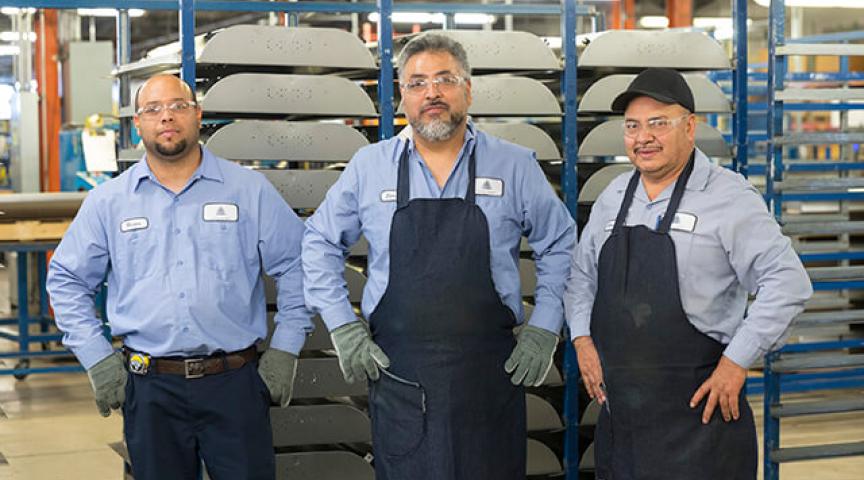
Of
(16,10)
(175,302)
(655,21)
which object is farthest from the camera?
(655,21)

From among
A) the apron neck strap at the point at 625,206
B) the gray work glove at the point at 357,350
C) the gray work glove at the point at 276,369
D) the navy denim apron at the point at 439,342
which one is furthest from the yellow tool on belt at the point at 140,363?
the apron neck strap at the point at 625,206

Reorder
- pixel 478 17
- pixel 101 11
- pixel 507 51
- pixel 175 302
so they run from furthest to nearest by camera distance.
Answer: pixel 478 17
pixel 101 11
pixel 507 51
pixel 175 302

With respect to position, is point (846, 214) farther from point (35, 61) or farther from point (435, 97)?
point (35, 61)

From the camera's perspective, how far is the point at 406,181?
3285 mm

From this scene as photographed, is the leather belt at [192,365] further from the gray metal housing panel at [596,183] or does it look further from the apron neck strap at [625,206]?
the gray metal housing panel at [596,183]

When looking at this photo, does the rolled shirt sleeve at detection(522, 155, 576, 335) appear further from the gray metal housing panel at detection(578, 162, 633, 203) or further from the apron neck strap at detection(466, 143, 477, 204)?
the gray metal housing panel at detection(578, 162, 633, 203)

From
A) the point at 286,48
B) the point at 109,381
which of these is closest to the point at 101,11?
the point at 286,48

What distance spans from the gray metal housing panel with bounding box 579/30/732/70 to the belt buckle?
72.3 inches

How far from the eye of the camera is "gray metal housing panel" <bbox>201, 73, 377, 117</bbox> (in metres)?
4.02

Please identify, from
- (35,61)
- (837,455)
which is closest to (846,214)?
(837,455)

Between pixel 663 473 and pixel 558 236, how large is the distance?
0.74 meters

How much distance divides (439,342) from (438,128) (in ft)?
Answer: 1.93

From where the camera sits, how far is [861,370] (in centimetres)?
752

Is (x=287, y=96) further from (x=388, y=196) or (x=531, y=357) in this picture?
(x=531, y=357)
